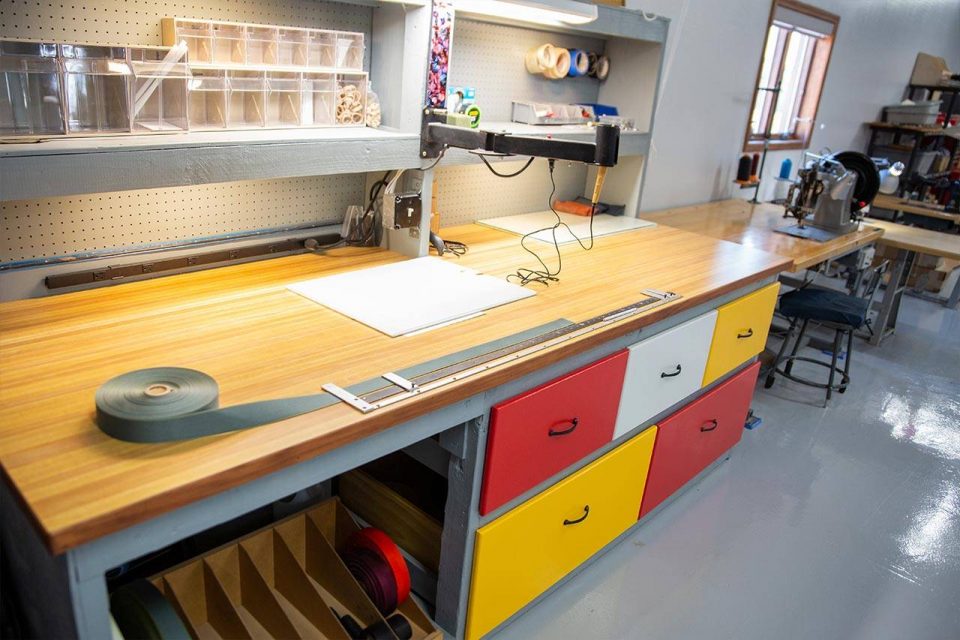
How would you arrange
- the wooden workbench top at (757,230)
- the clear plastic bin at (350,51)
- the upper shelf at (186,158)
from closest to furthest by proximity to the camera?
the upper shelf at (186,158)
the clear plastic bin at (350,51)
the wooden workbench top at (757,230)

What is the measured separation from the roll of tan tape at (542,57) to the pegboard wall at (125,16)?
2.92 feet

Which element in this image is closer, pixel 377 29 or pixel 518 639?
pixel 518 639

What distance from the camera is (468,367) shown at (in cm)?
141

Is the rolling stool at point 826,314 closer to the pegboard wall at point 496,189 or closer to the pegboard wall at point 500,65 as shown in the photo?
the pegboard wall at point 496,189

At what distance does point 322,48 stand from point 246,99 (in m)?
0.25

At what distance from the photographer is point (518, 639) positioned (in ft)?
6.09

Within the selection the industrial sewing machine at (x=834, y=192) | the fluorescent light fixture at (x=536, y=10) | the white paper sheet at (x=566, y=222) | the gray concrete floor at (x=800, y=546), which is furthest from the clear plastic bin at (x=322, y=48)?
the industrial sewing machine at (x=834, y=192)

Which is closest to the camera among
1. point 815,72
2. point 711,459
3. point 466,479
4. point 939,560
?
point 466,479

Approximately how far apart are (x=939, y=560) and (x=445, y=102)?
219 centimetres

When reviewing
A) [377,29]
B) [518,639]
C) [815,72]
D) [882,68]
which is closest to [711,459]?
[518,639]

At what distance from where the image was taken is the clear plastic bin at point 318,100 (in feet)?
5.92

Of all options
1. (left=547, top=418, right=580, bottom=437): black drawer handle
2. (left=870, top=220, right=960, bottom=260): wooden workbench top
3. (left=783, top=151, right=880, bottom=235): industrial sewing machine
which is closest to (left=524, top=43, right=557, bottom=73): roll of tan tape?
(left=547, top=418, right=580, bottom=437): black drawer handle

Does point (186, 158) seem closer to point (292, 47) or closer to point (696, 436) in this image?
point (292, 47)

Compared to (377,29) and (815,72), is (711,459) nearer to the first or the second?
(377,29)
